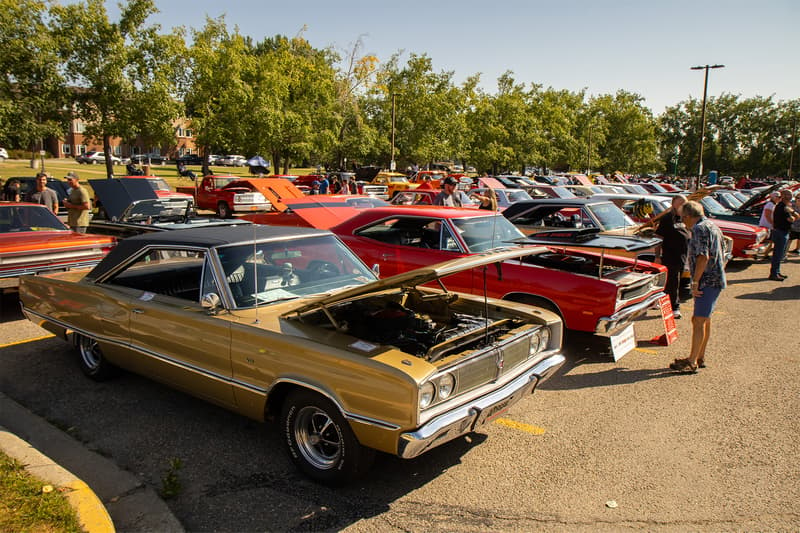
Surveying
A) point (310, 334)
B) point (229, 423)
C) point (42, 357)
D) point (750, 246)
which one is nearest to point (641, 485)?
point (310, 334)

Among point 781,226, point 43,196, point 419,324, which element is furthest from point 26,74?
point 781,226

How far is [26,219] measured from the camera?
341 inches

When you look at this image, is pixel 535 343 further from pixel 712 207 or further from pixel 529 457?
pixel 712 207

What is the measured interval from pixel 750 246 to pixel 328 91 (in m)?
27.7

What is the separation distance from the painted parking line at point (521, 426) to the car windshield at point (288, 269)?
169cm

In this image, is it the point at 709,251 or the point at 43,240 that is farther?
the point at 43,240

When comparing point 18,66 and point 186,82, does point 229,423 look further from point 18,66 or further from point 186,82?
point 186,82

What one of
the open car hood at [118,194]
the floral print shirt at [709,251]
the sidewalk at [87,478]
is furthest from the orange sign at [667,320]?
the open car hood at [118,194]

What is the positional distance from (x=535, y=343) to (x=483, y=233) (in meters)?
3.04

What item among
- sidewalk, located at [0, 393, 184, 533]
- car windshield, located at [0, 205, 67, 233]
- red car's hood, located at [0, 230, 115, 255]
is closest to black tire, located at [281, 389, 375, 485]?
sidewalk, located at [0, 393, 184, 533]

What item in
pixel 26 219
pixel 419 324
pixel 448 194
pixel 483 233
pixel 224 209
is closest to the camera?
pixel 419 324

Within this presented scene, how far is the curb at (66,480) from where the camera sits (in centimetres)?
308

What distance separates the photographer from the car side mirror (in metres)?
3.97

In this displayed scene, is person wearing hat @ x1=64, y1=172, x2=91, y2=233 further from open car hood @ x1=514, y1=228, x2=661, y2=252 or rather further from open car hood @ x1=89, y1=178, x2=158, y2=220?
open car hood @ x1=514, y1=228, x2=661, y2=252
